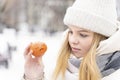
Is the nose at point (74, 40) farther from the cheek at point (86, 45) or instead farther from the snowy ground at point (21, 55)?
the snowy ground at point (21, 55)

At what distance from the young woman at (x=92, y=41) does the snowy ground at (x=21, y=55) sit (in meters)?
0.35

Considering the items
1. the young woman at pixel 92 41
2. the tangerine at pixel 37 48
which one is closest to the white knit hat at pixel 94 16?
the young woman at pixel 92 41

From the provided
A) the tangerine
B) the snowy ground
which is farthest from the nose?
the snowy ground

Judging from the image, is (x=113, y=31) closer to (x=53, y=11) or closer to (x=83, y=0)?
(x=83, y=0)

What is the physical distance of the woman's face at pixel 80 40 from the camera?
1.19m

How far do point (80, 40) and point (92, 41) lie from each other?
0.05 m

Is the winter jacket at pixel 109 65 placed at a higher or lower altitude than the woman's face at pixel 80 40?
lower

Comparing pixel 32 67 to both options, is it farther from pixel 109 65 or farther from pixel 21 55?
pixel 21 55

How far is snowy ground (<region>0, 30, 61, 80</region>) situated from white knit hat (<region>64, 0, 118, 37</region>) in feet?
1.38

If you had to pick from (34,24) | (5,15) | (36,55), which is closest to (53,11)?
(34,24)

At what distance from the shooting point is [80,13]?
3.94ft

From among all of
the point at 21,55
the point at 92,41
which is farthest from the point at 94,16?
the point at 21,55

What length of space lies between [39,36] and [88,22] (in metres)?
0.70

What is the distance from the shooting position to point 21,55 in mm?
1760
